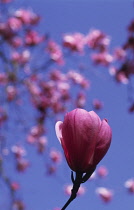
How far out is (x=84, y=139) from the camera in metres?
0.67

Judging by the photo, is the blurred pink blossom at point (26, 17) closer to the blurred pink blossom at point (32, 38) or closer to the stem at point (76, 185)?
the blurred pink blossom at point (32, 38)

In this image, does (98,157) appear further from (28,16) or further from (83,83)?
(83,83)

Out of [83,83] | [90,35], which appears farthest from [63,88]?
[90,35]

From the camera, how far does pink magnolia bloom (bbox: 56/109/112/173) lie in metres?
0.66

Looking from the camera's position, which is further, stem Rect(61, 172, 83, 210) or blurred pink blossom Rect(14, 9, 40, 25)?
blurred pink blossom Rect(14, 9, 40, 25)

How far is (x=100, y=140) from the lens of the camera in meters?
0.67

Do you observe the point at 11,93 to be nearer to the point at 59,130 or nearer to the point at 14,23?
the point at 14,23

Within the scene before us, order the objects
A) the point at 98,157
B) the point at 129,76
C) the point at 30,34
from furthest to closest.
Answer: the point at 30,34
the point at 129,76
the point at 98,157

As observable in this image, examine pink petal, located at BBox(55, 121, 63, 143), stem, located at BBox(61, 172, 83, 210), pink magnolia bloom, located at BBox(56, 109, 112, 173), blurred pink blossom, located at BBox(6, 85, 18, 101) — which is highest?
blurred pink blossom, located at BBox(6, 85, 18, 101)

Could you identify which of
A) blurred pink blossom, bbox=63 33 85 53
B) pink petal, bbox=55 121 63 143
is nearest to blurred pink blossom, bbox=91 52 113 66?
blurred pink blossom, bbox=63 33 85 53

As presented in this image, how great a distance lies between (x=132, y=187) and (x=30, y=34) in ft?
7.81

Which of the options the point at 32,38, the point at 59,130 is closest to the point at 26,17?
the point at 32,38

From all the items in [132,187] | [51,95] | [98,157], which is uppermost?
[51,95]

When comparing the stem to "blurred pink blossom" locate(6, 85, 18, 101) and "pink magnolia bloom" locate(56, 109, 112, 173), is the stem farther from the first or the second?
"blurred pink blossom" locate(6, 85, 18, 101)
